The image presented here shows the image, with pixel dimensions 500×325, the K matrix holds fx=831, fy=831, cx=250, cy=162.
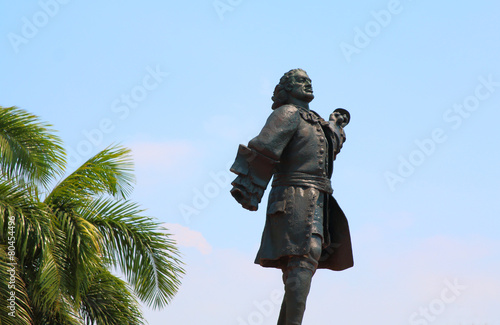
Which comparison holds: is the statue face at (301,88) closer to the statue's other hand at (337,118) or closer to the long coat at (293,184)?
the long coat at (293,184)

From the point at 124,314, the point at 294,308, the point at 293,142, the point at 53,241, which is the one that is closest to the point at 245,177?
the point at 293,142

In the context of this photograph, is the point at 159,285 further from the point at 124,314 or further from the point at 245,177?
the point at 245,177

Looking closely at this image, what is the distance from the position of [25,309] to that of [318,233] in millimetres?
5485

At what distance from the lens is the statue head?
285 inches

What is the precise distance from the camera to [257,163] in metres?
6.80

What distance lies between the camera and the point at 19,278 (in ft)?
35.2

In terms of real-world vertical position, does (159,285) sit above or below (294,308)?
above

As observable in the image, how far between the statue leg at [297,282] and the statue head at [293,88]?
127 cm

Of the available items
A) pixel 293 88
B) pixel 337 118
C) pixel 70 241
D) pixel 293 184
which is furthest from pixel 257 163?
pixel 70 241

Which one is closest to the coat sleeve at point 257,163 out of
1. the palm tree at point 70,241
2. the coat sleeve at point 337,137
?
the coat sleeve at point 337,137

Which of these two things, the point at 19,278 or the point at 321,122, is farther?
the point at 19,278

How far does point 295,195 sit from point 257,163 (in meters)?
0.41

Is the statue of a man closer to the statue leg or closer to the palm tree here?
the statue leg

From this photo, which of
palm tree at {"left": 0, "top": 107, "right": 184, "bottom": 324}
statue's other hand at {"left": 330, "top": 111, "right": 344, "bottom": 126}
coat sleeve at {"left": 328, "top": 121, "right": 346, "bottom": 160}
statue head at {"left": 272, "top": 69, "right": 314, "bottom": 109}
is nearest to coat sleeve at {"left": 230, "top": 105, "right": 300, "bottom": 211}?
statue head at {"left": 272, "top": 69, "right": 314, "bottom": 109}
